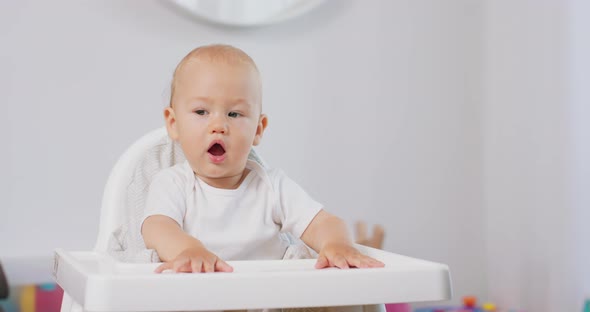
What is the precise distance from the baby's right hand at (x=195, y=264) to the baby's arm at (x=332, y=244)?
0.40 ft

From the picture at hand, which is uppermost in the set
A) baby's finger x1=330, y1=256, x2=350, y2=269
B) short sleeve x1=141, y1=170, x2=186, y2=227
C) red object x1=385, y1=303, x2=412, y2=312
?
short sleeve x1=141, y1=170, x2=186, y2=227

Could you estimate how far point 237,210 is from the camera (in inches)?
38.7

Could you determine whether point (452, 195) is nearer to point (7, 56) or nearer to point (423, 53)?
point (423, 53)

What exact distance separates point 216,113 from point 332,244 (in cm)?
21

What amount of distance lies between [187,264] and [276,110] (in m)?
1.25

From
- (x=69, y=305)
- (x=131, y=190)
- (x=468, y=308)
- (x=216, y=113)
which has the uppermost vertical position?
(x=216, y=113)

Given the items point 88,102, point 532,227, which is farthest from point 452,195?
point 88,102

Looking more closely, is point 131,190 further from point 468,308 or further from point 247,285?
point 468,308

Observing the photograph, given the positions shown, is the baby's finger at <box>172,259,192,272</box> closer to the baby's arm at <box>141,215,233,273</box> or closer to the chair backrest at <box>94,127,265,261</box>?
the baby's arm at <box>141,215,233,273</box>

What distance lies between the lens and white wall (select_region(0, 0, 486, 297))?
5.76 ft

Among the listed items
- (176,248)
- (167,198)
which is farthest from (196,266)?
(167,198)

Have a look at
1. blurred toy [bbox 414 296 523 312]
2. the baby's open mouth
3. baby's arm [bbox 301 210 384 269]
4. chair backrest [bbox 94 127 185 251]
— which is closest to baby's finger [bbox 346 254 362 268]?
baby's arm [bbox 301 210 384 269]

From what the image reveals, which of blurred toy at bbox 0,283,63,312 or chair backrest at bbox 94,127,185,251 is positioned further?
blurred toy at bbox 0,283,63,312

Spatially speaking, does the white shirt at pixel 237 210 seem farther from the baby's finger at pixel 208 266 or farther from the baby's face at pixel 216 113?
the baby's finger at pixel 208 266
